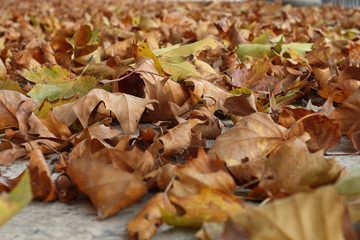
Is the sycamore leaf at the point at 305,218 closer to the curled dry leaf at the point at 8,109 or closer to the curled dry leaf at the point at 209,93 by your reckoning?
the curled dry leaf at the point at 209,93

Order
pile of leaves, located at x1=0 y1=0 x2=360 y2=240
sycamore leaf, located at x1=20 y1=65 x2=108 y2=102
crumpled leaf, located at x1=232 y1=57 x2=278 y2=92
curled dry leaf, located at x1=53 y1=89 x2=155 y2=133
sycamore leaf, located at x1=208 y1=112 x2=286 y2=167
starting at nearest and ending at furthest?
pile of leaves, located at x1=0 y1=0 x2=360 y2=240 → sycamore leaf, located at x1=208 y1=112 x2=286 y2=167 → curled dry leaf, located at x1=53 y1=89 x2=155 y2=133 → sycamore leaf, located at x1=20 y1=65 x2=108 y2=102 → crumpled leaf, located at x1=232 y1=57 x2=278 y2=92

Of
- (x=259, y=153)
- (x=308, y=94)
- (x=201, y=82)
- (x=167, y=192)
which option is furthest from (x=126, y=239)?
(x=308, y=94)

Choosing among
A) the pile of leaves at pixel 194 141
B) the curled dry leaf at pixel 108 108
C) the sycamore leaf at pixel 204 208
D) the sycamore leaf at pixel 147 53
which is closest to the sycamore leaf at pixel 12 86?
the pile of leaves at pixel 194 141

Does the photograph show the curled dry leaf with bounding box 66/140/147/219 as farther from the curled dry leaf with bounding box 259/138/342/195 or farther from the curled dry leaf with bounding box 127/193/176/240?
the curled dry leaf with bounding box 259/138/342/195

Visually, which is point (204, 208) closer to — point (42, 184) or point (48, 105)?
point (42, 184)

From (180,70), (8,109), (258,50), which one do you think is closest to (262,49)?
(258,50)

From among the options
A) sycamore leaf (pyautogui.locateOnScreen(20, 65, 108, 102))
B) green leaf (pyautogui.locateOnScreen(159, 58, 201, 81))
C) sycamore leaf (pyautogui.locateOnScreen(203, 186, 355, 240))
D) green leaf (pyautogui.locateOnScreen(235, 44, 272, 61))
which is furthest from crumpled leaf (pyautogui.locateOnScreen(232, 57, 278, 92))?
sycamore leaf (pyautogui.locateOnScreen(203, 186, 355, 240))
